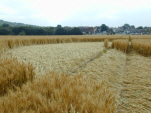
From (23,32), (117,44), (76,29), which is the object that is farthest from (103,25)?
(117,44)

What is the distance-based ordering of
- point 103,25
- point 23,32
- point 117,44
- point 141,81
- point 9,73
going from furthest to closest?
point 103,25
point 23,32
point 117,44
point 141,81
point 9,73

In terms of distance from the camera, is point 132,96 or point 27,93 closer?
point 27,93

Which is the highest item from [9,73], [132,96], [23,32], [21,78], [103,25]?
[103,25]

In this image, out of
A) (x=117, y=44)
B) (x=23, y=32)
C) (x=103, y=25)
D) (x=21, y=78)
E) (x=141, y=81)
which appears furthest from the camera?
(x=103, y=25)

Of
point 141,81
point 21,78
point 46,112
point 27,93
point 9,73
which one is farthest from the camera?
point 141,81

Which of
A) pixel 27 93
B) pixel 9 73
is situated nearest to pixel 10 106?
pixel 27 93

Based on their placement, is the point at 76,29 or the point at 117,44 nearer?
the point at 117,44

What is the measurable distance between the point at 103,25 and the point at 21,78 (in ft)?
351

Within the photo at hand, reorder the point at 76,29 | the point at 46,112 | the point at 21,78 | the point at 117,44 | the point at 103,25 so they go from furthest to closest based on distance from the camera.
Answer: the point at 103,25 → the point at 76,29 → the point at 117,44 → the point at 21,78 → the point at 46,112

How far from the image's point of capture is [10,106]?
1.25m

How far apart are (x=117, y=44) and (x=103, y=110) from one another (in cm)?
887

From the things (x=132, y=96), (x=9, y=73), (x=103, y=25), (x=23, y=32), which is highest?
(x=103, y=25)

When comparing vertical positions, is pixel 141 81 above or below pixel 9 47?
below

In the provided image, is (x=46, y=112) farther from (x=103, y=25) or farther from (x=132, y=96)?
(x=103, y=25)
